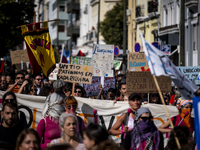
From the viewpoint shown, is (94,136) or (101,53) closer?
(94,136)

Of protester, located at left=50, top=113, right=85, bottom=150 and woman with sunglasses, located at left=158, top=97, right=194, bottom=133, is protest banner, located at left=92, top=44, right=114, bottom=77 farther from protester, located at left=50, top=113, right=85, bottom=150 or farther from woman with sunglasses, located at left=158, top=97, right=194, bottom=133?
protester, located at left=50, top=113, right=85, bottom=150

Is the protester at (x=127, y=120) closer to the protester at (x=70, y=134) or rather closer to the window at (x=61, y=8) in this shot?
the protester at (x=70, y=134)

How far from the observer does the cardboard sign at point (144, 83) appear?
8141 mm

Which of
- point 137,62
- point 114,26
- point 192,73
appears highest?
point 114,26

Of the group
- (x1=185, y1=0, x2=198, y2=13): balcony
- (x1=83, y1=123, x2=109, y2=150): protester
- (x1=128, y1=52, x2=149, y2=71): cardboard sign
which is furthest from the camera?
(x1=185, y1=0, x2=198, y2=13): balcony

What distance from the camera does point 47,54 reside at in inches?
382

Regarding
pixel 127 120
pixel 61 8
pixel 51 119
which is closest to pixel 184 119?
pixel 127 120

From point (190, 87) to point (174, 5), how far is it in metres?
21.4

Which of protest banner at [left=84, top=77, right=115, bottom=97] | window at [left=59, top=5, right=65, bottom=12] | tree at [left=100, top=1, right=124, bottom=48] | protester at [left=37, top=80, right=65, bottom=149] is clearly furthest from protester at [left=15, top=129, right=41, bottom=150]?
window at [left=59, top=5, right=65, bottom=12]

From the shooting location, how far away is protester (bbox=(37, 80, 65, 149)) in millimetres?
5754

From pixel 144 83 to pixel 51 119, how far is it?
9.05 feet

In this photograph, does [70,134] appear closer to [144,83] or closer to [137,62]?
[144,83]

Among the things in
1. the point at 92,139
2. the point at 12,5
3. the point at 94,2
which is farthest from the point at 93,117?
the point at 94,2

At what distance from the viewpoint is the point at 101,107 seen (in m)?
8.27
